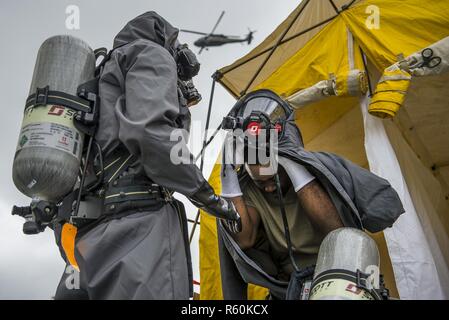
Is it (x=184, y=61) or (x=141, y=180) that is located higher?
(x=184, y=61)

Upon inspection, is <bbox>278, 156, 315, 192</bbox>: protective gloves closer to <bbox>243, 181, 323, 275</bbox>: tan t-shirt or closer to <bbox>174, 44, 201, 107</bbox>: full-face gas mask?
<bbox>243, 181, 323, 275</bbox>: tan t-shirt

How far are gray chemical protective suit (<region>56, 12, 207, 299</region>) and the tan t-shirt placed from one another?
835mm

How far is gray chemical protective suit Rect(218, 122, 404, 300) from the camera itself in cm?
241

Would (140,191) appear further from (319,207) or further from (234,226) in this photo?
(319,207)

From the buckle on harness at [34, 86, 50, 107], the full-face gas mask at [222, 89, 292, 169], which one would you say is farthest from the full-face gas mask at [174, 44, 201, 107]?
the buckle on harness at [34, 86, 50, 107]

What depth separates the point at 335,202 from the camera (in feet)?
7.91

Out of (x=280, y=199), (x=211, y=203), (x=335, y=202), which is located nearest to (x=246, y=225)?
(x=280, y=199)

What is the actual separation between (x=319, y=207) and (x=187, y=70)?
3.27 ft

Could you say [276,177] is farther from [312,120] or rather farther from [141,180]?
[312,120]

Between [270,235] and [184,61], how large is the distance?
1146 mm

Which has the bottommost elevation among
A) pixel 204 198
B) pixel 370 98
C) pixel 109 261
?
pixel 109 261

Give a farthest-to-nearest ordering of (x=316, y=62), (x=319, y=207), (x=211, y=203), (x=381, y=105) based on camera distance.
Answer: (x=316, y=62) → (x=381, y=105) → (x=319, y=207) → (x=211, y=203)

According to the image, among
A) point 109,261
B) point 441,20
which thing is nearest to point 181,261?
point 109,261
